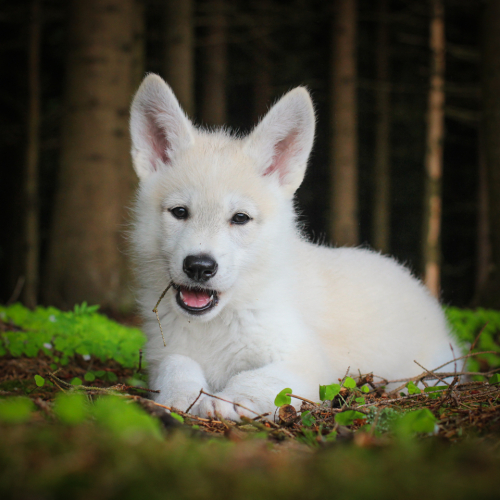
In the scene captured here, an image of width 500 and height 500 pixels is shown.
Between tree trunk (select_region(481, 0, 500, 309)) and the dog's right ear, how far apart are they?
14.9ft

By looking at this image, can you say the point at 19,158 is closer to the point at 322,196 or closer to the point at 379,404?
the point at 322,196

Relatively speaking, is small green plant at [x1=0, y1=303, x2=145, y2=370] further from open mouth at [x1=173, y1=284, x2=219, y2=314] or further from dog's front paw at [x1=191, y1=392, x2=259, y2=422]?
dog's front paw at [x1=191, y1=392, x2=259, y2=422]

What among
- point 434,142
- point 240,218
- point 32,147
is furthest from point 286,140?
point 434,142

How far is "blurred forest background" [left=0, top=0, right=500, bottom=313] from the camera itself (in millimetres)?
6301

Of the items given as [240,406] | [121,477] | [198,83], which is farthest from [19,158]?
[121,477]

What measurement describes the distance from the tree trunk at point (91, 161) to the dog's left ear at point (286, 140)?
11.8ft

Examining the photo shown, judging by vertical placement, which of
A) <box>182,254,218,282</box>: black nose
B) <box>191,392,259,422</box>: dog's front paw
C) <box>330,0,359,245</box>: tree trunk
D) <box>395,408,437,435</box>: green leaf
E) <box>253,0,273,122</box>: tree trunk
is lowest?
<box>191,392,259,422</box>: dog's front paw

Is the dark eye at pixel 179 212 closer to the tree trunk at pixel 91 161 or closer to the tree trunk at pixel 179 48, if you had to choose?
the tree trunk at pixel 91 161

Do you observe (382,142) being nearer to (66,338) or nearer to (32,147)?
(32,147)

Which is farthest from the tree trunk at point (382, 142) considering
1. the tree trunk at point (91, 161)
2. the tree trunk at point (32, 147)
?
the tree trunk at point (91, 161)

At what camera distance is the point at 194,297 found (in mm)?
2791

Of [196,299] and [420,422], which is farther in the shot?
[196,299]

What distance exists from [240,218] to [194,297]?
1.70 ft

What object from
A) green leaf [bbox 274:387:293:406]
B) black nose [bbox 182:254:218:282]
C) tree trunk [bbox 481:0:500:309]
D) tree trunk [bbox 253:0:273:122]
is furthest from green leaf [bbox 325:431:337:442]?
tree trunk [bbox 253:0:273:122]
